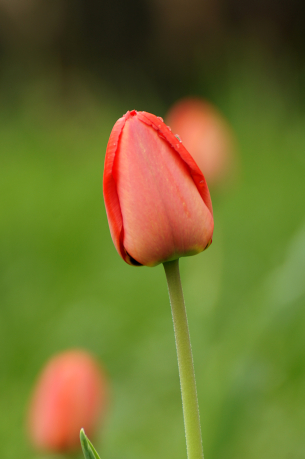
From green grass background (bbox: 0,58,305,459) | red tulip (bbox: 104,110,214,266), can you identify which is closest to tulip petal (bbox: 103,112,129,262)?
red tulip (bbox: 104,110,214,266)

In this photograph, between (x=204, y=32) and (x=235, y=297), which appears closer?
(x=235, y=297)

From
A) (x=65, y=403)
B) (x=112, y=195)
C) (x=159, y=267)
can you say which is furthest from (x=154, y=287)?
(x=112, y=195)

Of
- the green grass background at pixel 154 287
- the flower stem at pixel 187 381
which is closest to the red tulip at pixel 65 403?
the green grass background at pixel 154 287

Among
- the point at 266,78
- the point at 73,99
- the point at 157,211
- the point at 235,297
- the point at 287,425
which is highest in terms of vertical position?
the point at 73,99

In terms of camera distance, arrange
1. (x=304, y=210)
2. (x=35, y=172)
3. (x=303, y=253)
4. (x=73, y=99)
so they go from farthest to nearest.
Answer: (x=73, y=99) < (x=35, y=172) < (x=304, y=210) < (x=303, y=253)

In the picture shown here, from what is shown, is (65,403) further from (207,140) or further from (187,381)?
(207,140)

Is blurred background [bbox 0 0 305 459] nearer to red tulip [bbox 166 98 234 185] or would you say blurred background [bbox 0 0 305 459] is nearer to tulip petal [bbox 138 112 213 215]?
red tulip [bbox 166 98 234 185]

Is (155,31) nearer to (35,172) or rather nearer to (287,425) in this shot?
(35,172)

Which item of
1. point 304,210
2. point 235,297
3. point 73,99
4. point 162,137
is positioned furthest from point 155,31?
point 162,137
